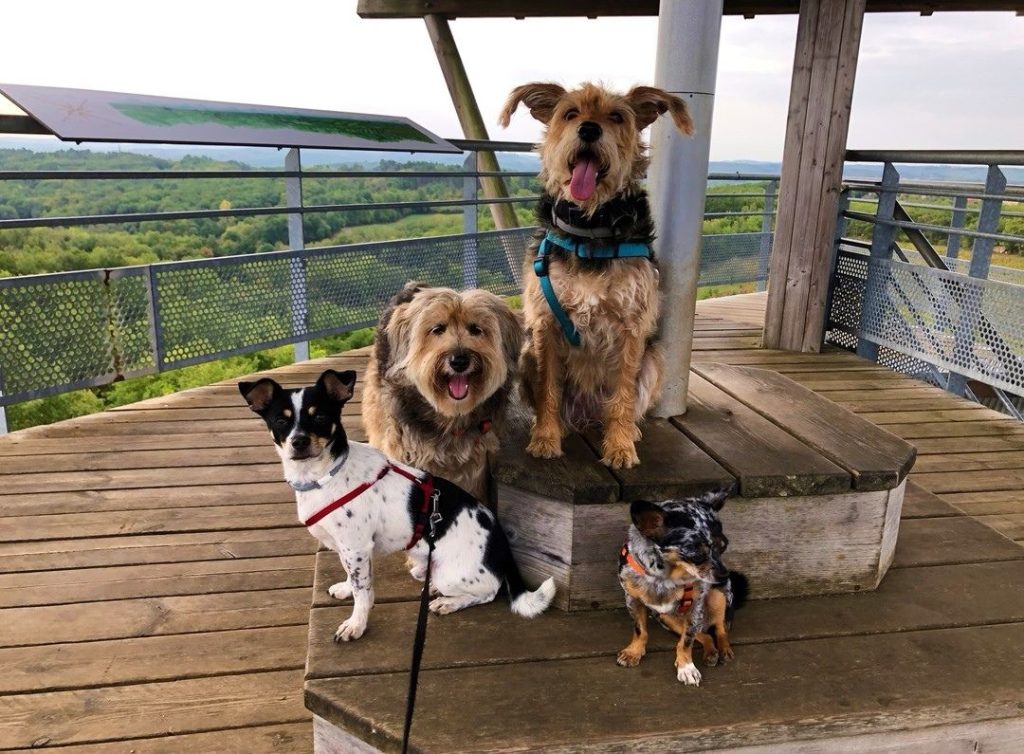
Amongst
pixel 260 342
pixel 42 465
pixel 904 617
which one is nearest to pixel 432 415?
pixel 904 617

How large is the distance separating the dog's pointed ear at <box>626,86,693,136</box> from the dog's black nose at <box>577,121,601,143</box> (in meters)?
0.20

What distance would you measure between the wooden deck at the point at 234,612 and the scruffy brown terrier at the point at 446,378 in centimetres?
46

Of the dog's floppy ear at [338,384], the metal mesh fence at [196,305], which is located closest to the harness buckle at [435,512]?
the dog's floppy ear at [338,384]

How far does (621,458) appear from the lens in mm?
2246

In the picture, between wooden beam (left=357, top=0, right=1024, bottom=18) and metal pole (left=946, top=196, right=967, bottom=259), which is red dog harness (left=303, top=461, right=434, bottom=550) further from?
wooden beam (left=357, top=0, right=1024, bottom=18)

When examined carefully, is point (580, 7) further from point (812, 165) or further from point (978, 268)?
point (978, 268)

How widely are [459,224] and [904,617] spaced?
528cm

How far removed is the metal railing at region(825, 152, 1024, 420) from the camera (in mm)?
4734

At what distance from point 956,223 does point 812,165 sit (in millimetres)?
1148

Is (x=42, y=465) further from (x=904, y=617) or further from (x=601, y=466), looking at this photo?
(x=904, y=617)

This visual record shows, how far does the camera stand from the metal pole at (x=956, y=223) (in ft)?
17.3

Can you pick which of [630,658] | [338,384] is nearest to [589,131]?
[338,384]

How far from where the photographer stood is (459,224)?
6.71 meters

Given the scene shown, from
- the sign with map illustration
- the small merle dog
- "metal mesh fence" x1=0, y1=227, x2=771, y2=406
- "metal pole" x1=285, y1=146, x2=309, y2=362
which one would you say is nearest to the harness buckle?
the small merle dog
